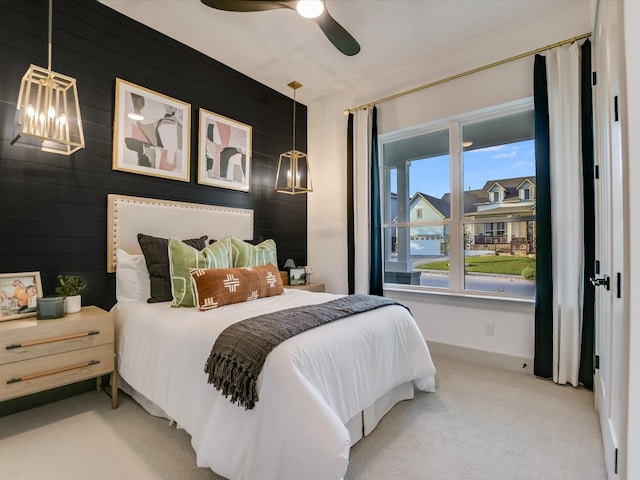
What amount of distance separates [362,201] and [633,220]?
2.80m

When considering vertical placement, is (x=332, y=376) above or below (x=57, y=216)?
below

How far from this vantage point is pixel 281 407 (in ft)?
4.37

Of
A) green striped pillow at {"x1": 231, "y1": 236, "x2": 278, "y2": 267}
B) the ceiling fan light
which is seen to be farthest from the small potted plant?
the ceiling fan light

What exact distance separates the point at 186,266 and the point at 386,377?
1.60 m

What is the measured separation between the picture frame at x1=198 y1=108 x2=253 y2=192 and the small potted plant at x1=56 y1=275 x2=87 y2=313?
1.39 m

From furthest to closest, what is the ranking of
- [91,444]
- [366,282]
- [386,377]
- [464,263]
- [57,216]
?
[366,282] < [464,263] < [57,216] < [386,377] < [91,444]

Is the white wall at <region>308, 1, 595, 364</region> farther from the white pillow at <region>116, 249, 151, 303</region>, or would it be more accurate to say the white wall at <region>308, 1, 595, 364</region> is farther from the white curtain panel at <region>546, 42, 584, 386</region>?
the white pillow at <region>116, 249, 151, 303</region>

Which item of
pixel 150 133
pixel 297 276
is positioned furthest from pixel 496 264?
pixel 150 133

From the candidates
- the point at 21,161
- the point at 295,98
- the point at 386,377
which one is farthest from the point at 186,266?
the point at 295,98

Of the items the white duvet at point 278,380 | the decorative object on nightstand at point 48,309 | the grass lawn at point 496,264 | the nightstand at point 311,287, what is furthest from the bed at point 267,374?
the grass lawn at point 496,264

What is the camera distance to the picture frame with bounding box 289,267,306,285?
374 cm

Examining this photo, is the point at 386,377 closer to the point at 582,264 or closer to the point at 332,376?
the point at 332,376

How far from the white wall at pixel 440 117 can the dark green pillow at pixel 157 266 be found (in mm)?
2171

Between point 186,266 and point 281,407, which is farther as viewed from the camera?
point 186,266
